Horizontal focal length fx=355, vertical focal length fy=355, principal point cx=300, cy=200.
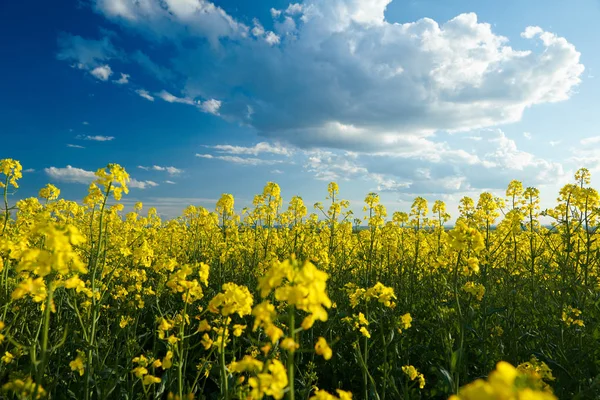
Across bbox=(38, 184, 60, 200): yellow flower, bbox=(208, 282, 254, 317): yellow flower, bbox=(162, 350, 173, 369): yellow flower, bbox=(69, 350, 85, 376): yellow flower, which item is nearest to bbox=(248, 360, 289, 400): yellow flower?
bbox=(208, 282, 254, 317): yellow flower

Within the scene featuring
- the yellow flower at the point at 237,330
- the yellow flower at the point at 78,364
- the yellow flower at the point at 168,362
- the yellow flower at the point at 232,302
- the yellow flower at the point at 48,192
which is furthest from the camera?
the yellow flower at the point at 48,192

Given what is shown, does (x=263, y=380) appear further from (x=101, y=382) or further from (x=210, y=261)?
(x=210, y=261)

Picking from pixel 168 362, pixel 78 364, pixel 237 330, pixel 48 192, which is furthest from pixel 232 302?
pixel 48 192

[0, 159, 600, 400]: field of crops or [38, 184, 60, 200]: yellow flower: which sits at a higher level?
[38, 184, 60, 200]: yellow flower

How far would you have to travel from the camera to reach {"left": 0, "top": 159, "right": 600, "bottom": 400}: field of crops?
5.43 ft

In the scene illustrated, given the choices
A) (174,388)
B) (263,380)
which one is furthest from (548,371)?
(174,388)

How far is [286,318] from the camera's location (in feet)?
5.08

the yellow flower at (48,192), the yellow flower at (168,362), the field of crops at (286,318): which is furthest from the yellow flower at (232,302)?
the yellow flower at (48,192)

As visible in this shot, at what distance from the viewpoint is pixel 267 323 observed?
4.75 feet

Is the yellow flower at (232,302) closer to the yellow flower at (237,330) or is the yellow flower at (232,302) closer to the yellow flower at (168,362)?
the yellow flower at (237,330)

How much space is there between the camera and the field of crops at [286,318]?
1654 millimetres

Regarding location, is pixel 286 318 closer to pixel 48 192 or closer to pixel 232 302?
pixel 232 302

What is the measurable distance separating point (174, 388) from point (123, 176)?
2057 mm

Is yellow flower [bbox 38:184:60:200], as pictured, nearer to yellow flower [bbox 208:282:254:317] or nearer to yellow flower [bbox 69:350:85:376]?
yellow flower [bbox 69:350:85:376]
